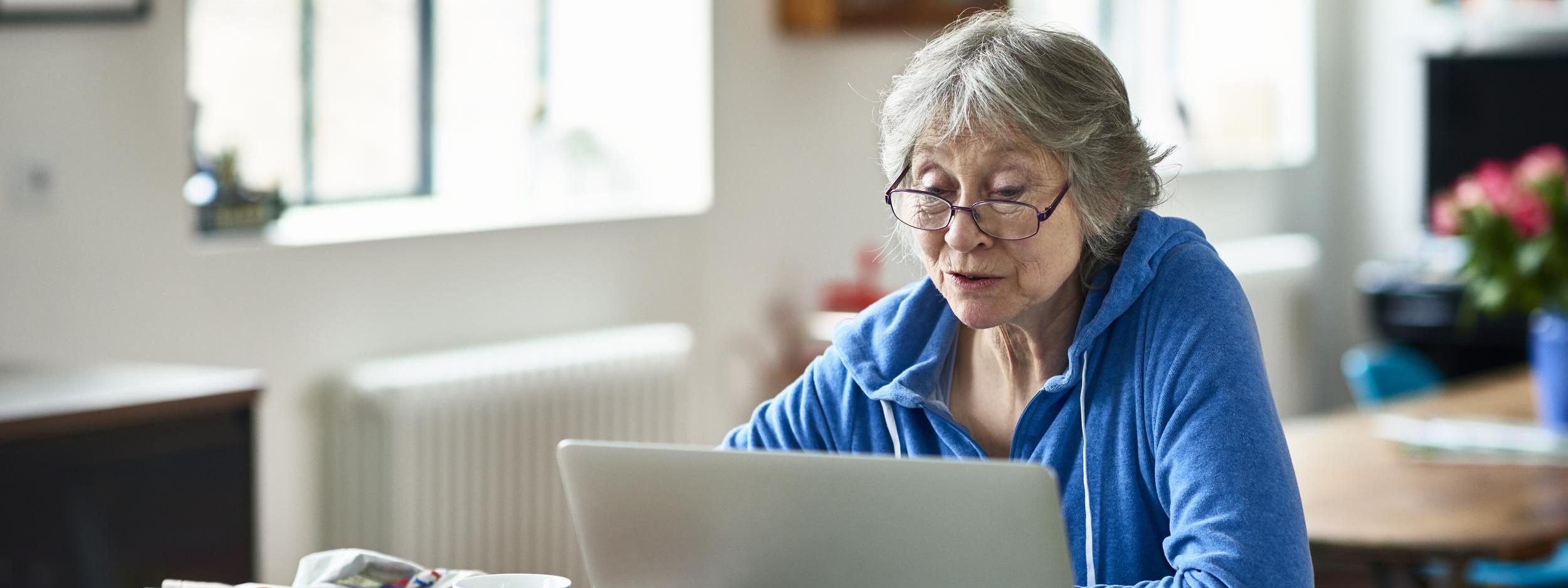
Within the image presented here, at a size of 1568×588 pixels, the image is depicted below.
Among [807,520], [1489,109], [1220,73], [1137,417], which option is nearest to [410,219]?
[1137,417]

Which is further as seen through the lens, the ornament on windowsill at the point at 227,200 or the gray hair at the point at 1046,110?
the ornament on windowsill at the point at 227,200

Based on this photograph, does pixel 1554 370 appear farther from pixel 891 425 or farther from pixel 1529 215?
pixel 891 425

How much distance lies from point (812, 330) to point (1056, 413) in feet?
8.69

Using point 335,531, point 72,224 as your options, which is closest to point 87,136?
point 72,224

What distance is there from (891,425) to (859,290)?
2.51 m

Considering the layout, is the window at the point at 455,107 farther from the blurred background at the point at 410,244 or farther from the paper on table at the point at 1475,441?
the paper on table at the point at 1475,441

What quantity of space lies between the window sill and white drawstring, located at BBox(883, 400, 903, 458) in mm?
1660

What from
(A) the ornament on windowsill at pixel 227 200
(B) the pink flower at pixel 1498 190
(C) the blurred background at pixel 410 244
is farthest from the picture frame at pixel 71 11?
(B) the pink flower at pixel 1498 190

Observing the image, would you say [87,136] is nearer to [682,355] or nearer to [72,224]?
[72,224]

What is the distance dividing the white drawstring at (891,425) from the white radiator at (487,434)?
169 cm

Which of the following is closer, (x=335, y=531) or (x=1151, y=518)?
(x=1151, y=518)

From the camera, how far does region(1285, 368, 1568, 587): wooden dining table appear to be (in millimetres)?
2477

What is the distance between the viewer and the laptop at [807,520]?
129 cm

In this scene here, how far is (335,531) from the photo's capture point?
3.39 m
